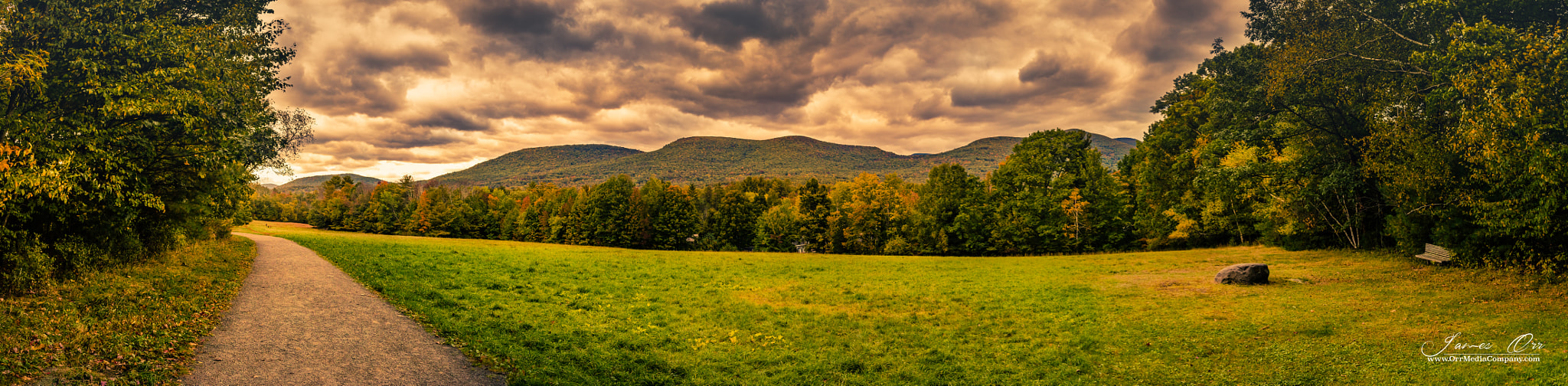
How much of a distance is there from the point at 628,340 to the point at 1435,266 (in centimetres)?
2789

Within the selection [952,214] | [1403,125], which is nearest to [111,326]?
[1403,125]

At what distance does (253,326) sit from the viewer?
1219 centimetres

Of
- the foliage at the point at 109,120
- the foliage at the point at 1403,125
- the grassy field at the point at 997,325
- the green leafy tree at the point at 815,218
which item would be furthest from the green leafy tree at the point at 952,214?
the foliage at the point at 109,120

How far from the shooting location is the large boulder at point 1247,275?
19.1 meters

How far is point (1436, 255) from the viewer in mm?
19719

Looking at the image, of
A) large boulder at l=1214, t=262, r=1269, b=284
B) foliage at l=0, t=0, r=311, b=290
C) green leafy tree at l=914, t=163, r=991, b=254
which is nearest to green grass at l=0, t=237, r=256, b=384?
foliage at l=0, t=0, r=311, b=290

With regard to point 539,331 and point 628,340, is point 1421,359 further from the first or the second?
point 539,331

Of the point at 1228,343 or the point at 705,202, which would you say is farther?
the point at 705,202

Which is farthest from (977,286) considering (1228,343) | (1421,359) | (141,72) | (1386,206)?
(141,72)

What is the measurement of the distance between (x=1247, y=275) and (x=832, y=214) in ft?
136

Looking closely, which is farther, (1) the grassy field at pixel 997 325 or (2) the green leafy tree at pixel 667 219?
(2) the green leafy tree at pixel 667 219

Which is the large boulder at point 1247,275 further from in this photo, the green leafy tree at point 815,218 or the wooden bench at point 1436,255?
the green leafy tree at point 815,218

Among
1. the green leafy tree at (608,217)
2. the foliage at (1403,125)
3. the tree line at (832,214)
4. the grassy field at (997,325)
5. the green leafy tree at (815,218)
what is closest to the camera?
the grassy field at (997,325)

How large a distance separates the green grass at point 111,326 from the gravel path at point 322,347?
451mm
